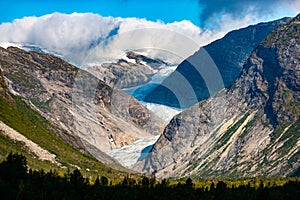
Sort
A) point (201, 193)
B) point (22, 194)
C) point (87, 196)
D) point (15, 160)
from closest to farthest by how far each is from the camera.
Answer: point (22, 194) < point (87, 196) < point (15, 160) < point (201, 193)

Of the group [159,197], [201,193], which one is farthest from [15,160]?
[201,193]

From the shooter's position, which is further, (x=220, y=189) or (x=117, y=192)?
(x=220, y=189)

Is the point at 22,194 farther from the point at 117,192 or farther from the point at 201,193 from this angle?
the point at 201,193

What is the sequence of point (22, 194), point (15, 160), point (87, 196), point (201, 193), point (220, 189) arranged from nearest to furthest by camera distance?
point (22, 194)
point (87, 196)
point (15, 160)
point (201, 193)
point (220, 189)

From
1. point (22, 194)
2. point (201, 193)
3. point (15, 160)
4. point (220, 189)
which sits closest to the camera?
point (22, 194)

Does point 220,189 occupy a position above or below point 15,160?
above

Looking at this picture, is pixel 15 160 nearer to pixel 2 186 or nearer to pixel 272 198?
pixel 2 186

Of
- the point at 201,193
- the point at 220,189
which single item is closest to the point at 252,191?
the point at 220,189

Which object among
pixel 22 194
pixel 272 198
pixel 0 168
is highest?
pixel 272 198

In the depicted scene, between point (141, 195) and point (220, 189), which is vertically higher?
point (220, 189)
